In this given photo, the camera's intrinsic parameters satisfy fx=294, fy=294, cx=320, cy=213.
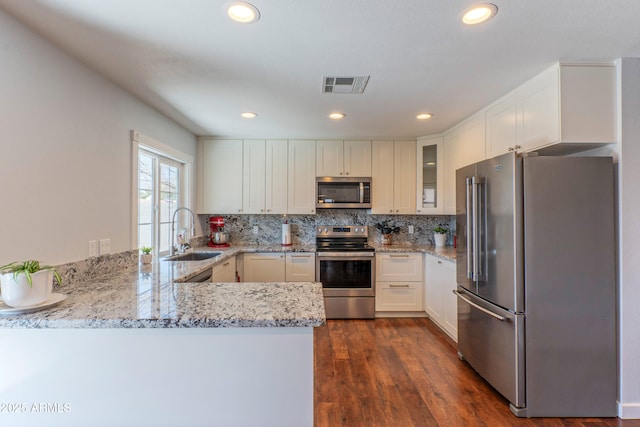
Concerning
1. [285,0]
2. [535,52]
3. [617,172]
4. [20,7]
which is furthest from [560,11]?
[20,7]

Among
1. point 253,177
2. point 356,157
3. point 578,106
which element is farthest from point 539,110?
point 253,177

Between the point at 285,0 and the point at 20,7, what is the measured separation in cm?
125

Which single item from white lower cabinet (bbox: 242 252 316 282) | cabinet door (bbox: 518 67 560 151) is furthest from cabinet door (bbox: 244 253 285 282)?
cabinet door (bbox: 518 67 560 151)

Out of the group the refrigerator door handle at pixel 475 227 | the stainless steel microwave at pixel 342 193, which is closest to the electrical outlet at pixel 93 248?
the stainless steel microwave at pixel 342 193

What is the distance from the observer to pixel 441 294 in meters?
3.22

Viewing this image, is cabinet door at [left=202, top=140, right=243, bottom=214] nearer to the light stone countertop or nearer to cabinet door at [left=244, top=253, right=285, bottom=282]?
cabinet door at [left=244, top=253, right=285, bottom=282]

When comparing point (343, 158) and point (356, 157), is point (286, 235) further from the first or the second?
point (356, 157)

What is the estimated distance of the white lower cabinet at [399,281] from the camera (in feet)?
12.0

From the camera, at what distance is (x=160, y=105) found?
2.66 meters

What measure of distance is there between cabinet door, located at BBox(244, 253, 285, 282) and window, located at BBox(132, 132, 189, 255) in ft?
3.06

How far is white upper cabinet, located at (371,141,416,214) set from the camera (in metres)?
3.96

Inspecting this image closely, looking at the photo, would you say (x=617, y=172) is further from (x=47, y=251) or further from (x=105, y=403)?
(x=47, y=251)

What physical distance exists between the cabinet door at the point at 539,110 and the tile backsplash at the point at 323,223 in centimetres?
204

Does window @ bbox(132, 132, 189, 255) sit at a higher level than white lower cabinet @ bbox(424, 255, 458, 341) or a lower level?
higher
